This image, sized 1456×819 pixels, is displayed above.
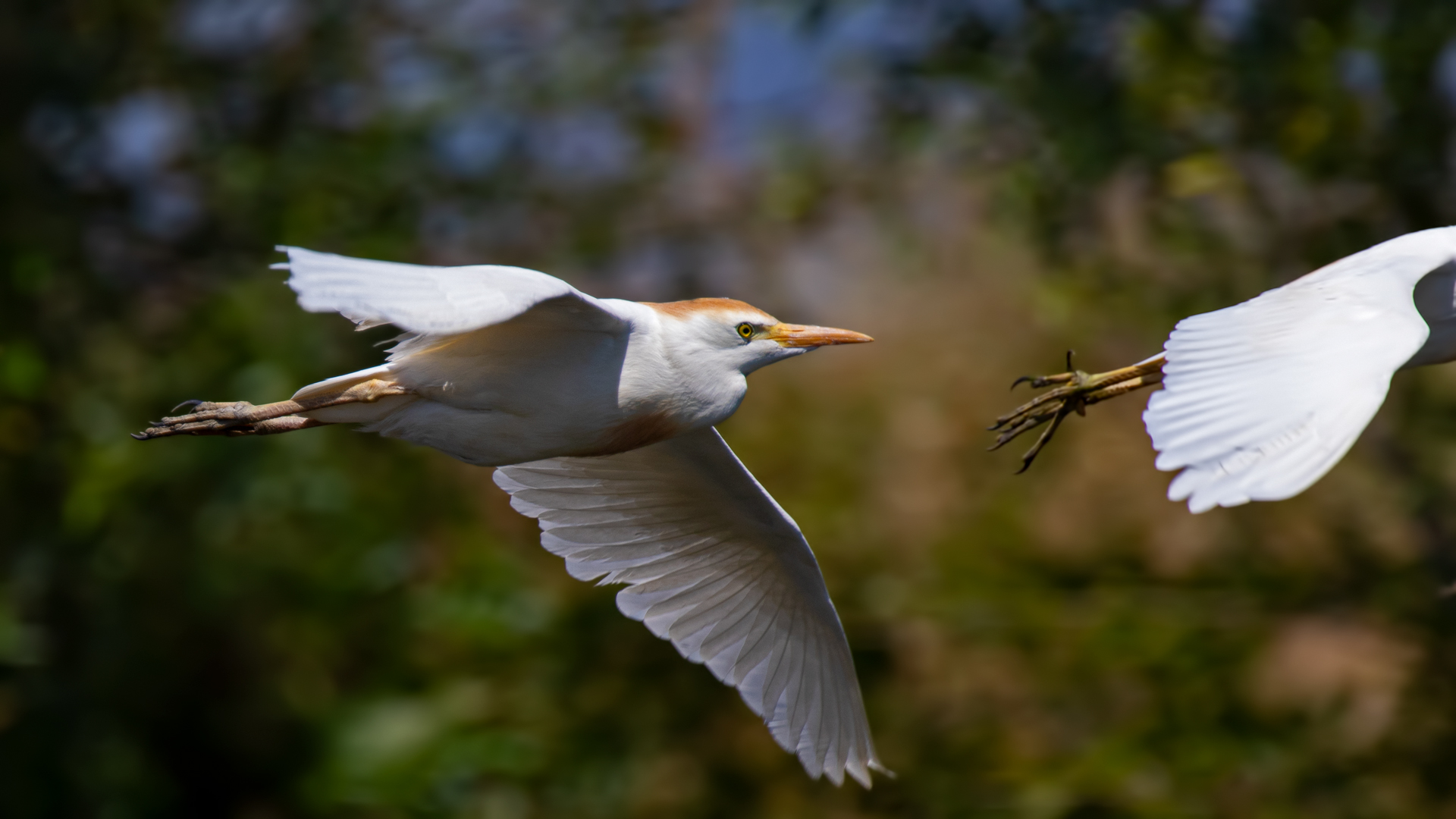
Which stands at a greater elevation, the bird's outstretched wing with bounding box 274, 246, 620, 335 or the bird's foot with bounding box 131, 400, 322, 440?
the bird's outstretched wing with bounding box 274, 246, 620, 335

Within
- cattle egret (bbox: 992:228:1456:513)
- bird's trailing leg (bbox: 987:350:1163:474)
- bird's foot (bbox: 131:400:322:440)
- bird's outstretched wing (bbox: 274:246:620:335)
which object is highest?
bird's outstretched wing (bbox: 274:246:620:335)

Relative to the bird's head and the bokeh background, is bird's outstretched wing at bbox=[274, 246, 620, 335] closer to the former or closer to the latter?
the bird's head

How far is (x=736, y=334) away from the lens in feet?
10.1

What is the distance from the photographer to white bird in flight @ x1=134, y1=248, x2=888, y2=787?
7.95ft

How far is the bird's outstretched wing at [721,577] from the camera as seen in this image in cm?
362

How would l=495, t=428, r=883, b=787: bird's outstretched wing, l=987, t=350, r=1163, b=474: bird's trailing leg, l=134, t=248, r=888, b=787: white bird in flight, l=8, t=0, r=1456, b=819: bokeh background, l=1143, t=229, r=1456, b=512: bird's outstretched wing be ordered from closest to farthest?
Answer: l=1143, t=229, r=1456, b=512: bird's outstretched wing < l=134, t=248, r=888, b=787: white bird in flight < l=987, t=350, r=1163, b=474: bird's trailing leg < l=495, t=428, r=883, b=787: bird's outstretched wing < l=8, t=0, r=1456, b=819: bokeh background

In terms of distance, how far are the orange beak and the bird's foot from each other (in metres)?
0.92

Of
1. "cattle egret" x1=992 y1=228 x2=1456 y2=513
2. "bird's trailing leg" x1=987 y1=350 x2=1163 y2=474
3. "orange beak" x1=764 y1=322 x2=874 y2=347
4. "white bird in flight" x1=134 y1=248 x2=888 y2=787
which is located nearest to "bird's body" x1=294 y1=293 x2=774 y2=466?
"white bird in flight" x1=134 y1=248 x2=888 y2=787

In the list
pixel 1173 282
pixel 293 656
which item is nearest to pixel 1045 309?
pixel 1173 282

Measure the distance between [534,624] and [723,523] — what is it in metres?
2.47

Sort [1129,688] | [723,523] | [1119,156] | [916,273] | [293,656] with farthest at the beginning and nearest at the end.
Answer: [916,273], [293,656], [1129,688], [1119,156], [723,523]

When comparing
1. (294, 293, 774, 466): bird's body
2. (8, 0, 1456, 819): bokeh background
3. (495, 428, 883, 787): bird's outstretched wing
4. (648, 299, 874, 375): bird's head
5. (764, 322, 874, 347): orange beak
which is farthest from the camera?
(8, 0, 1456, 819): bokeh background

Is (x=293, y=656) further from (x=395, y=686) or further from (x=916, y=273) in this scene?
(x=916, y=273)

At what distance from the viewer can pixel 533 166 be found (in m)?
6.64
